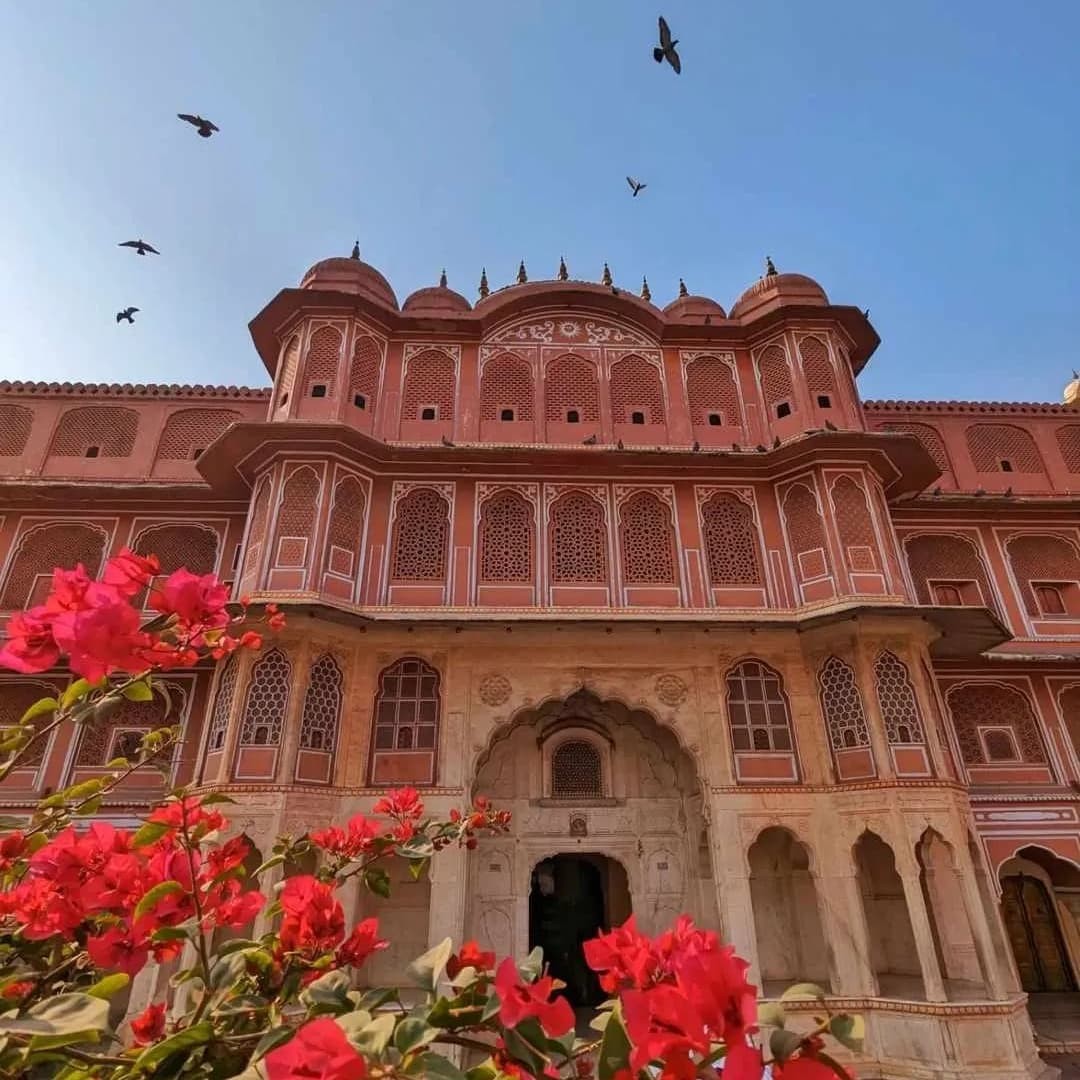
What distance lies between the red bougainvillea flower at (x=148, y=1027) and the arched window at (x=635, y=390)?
12.0 meters

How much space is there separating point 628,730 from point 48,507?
11090mm

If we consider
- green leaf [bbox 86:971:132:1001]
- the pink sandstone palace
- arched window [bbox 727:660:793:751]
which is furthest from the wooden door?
green leaf [bbox 86:971:132:1001]

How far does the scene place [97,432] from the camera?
1390 centimetres

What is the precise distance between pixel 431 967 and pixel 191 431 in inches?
578

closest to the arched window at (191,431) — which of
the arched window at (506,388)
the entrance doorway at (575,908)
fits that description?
the arched window at (506,388)

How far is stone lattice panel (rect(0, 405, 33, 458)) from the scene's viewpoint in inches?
532

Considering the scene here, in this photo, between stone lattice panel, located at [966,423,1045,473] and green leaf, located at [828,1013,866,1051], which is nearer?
green leaf, located at [828,1013,866,1051]

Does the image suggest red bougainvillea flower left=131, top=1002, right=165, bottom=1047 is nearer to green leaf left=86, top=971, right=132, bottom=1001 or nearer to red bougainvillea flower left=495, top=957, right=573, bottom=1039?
green leaf left=86, top=971, right=132, bottom=1001

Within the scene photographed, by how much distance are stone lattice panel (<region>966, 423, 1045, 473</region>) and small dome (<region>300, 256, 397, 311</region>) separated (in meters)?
12.7

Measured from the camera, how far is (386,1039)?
1.14 meters

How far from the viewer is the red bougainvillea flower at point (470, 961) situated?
1.61 m

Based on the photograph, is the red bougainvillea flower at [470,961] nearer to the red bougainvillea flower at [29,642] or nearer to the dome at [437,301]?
the red bougainvillea flower at [29,642]

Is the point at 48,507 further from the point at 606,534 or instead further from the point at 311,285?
the point at 606,534

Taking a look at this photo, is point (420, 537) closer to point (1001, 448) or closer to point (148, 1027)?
point (148, 1027)
